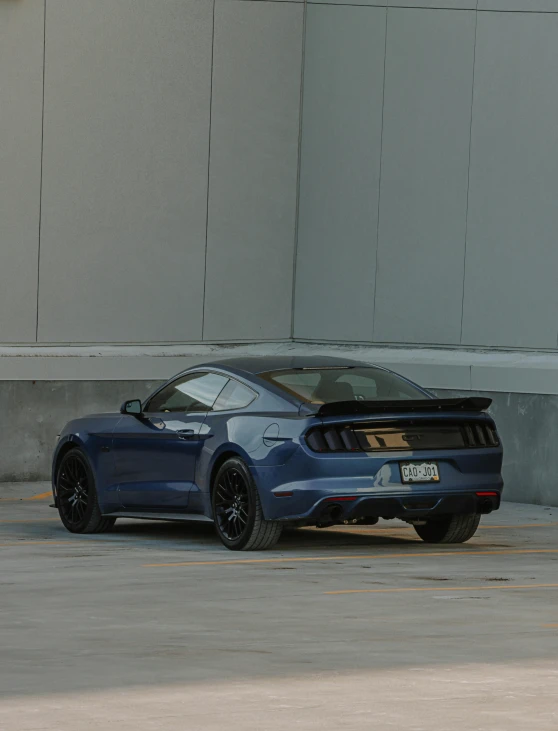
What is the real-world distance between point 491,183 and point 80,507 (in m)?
6.86

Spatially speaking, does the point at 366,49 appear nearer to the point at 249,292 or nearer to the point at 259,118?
the point at 259,118

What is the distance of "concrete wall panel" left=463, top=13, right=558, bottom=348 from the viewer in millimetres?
18047

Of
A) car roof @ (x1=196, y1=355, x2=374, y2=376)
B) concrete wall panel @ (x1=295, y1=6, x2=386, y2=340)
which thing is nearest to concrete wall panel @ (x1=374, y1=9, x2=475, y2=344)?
concrete wall panel @ (x1=295, y1=6, x2=386, y2=340)

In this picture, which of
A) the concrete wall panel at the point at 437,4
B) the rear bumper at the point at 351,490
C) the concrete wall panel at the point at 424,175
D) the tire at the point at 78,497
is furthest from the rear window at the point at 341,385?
the concrete wall panel at the point at 437,4

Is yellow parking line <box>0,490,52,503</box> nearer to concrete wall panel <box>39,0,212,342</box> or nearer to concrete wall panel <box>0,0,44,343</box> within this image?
concrete wall panel <box>0,0,44,343</box>

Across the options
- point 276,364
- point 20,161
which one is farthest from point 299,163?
point 276,364

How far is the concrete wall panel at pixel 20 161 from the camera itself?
18828 millimetres

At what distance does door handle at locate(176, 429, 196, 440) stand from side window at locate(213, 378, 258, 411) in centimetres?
25

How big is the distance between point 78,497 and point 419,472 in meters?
3.43

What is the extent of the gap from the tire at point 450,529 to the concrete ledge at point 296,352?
428 centimetres

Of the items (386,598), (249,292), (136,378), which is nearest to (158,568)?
(386,598)

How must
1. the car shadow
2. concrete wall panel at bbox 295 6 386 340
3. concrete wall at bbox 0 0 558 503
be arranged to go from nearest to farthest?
Answer: the car shadow, concrete wall at bbox 0 0 558 503, concrete wall panel at bbox 295 6 386 340

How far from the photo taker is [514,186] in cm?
1825

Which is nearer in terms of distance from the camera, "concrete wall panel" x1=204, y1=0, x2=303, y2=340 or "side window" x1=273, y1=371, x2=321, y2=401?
"side window" x1=273, y1=371, x2=321, y2=401
